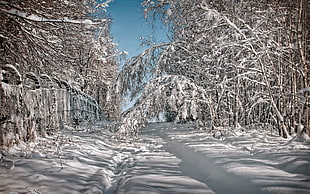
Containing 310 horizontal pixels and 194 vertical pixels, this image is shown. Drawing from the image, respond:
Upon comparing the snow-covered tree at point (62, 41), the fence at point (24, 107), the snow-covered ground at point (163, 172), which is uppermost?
the snow-covered tree at point (62, 41)

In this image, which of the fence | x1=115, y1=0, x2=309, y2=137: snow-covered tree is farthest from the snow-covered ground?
x1=115, y1=0, x2=309, y2=137: snow-covered tree

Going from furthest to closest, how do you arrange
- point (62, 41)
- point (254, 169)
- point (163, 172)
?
point (62, 41) → point (163, 172) → point (254, 169)

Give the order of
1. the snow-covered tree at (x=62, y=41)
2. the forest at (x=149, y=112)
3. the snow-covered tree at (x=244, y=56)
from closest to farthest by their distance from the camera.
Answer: the forest at (x=149, y=112) → the snow-covered tree at (x=62, y=41) → the snow-covered tree at (x=244, y=56)

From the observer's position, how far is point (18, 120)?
485 cm

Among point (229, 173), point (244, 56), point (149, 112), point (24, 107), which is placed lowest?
point (229, 173)

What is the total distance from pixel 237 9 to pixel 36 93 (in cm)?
657

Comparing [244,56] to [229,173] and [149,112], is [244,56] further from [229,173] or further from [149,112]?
[229,173]

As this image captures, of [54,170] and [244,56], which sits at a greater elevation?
[244,56]

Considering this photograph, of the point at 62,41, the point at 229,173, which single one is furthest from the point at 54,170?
the point at 62,41

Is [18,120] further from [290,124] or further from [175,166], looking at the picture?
[290,124]

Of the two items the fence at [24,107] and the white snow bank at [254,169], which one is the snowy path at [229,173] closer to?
the white snow bank at [254,169]

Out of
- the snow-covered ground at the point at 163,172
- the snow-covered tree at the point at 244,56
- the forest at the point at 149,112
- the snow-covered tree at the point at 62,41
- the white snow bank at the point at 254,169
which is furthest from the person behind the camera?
the snow-covered tree at the point at 244,56

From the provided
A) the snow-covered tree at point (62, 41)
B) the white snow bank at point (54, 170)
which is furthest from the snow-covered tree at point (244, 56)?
the white snow bank at point (54, 170)

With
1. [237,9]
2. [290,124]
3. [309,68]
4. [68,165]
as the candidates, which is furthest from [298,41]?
[68,165]
